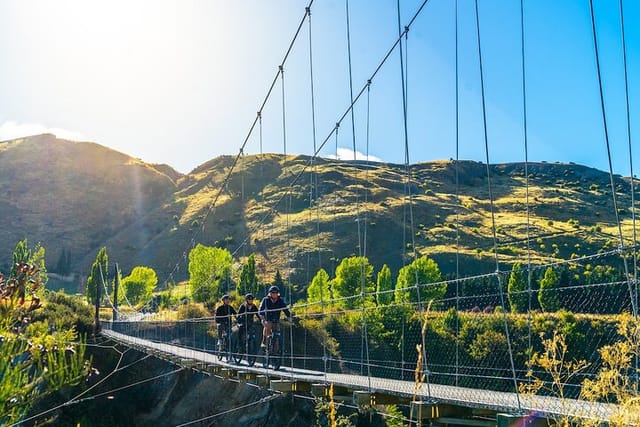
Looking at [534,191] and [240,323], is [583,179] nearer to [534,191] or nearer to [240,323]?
[534,191]

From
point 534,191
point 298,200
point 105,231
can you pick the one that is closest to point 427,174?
point 534,191

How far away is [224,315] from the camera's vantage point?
29.7 ft

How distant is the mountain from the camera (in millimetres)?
46625

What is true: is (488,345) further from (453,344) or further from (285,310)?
(285,310)

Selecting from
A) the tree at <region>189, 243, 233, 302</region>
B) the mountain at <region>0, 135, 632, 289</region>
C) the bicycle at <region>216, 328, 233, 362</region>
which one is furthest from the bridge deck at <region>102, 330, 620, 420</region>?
the mountain at <region>0, 135, 632, 289</region>

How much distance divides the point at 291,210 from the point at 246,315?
4979cm

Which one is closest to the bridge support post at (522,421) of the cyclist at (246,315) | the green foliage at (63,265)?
the cyclist at (246,315)

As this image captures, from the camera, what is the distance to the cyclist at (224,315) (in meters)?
9.01

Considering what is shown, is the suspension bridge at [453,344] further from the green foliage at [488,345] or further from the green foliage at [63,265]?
the green foliage at [63,265]

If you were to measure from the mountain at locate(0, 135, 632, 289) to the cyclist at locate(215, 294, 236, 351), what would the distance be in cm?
2677

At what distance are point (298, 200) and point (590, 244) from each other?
A: 940 inches

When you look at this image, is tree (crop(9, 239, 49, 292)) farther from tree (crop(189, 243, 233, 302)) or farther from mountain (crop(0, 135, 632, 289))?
mountain (crop(0, 135, 632, 289))

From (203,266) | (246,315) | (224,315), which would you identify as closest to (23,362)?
(246,315)

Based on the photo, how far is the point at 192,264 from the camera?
33.0m
